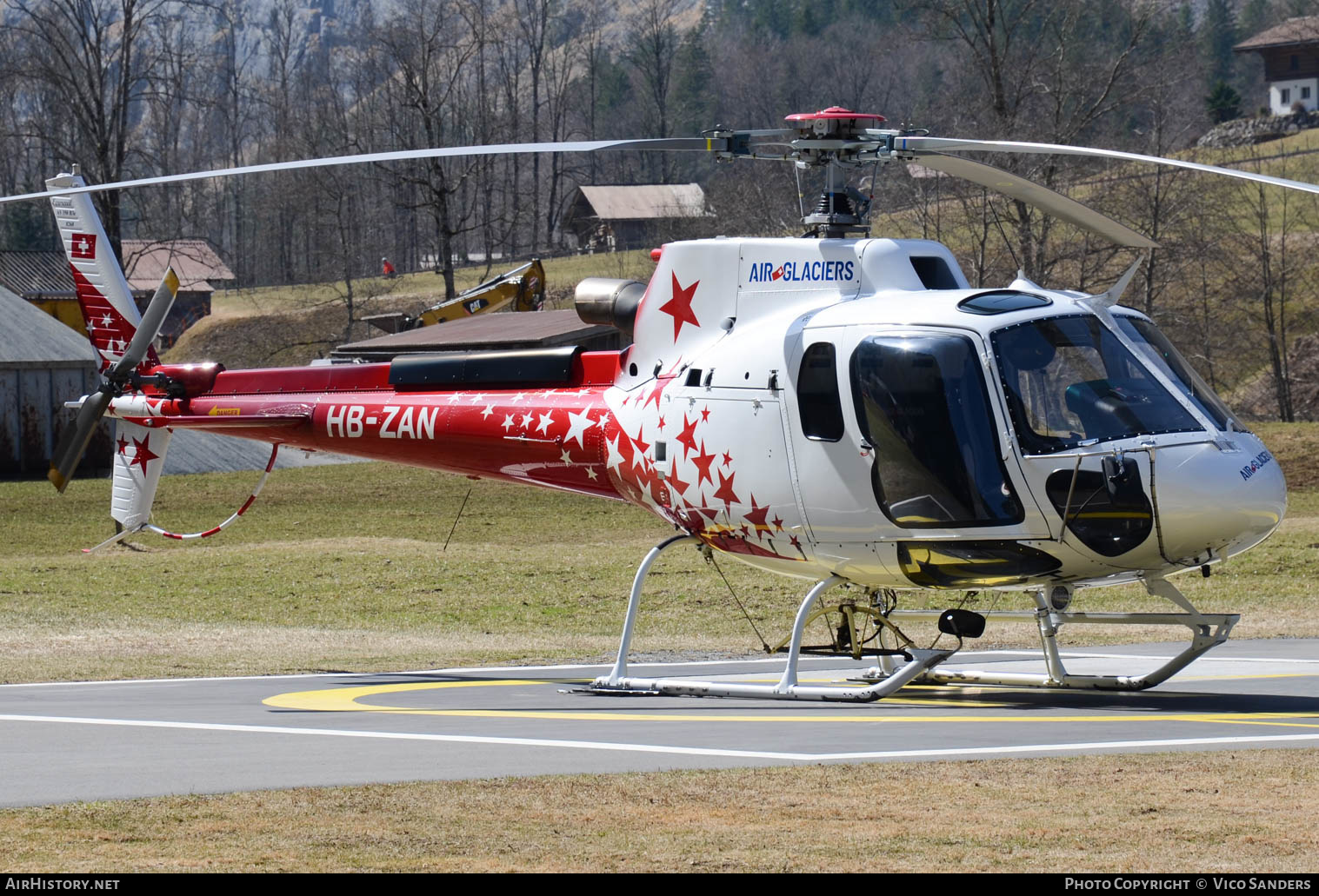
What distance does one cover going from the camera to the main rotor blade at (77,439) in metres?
15.6

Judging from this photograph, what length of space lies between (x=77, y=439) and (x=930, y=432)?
892 cm

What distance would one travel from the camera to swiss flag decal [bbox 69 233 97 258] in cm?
1591

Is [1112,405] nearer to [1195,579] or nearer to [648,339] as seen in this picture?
[648,339]

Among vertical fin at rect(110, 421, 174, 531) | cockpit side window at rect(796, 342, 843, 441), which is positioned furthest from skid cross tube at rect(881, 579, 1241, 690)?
vertical fin at rect(110, 421, 174, 531)

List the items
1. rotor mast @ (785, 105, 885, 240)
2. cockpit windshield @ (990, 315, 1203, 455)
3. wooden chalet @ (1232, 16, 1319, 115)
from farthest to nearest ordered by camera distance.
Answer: wooden chalet @ (1232, 16, 1319, 115) < rotor mast @ (785, 105, 885, 240) < cockpit windshield @ (990, 315, 1203, 455)

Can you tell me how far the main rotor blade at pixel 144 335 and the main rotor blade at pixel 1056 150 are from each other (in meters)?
7.12

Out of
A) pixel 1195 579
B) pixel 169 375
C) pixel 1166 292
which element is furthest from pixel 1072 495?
pixel 1166 292

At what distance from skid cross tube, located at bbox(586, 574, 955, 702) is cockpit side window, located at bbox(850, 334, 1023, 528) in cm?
100

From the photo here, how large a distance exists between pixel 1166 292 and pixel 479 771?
2192 inches

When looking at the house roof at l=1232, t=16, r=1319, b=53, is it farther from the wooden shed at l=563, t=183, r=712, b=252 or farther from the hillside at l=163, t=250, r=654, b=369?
the hillside at l=163, t=250, r=654, b=369

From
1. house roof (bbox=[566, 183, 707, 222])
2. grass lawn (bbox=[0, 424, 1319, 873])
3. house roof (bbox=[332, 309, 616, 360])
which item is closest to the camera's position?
grass lawn (bbox=[0, 424, 1319, 873])

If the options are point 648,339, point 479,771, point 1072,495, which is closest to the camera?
point 479,771

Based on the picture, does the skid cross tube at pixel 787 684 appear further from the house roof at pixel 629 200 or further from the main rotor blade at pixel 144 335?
the house roof at pixel 629 200

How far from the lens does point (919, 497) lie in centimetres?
1080
